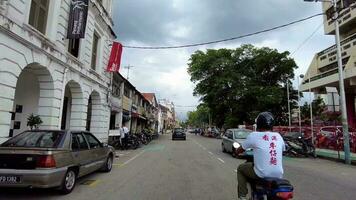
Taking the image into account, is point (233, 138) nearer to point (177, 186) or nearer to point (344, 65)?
point (177, 186)

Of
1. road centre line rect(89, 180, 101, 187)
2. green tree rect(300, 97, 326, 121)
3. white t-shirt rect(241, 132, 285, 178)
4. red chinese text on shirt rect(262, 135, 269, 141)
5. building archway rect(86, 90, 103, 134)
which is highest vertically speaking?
green tree rect(300, 97, 326, 121)

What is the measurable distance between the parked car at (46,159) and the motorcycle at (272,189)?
4346 millimetres

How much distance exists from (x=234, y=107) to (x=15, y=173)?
42374 millimetres

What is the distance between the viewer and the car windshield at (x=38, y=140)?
7607 millimetres

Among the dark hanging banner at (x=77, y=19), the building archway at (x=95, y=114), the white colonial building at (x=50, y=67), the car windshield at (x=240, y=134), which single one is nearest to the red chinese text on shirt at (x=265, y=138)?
the white colonial building at (x=50, y=67)

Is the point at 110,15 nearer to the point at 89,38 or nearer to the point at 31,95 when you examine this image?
the point at 89,38

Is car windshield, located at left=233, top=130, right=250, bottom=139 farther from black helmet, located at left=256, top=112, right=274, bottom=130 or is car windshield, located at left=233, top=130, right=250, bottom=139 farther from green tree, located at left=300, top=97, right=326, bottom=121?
green tree, located at left=300, top=97, right=326, bottom=121

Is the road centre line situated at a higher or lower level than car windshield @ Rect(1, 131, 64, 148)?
lower

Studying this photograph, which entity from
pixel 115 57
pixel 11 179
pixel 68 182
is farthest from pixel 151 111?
pixel 11 179

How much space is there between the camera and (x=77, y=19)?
15672mm

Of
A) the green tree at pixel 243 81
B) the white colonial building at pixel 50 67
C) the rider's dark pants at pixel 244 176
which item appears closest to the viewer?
the rider's dark pants at pixel 244 176

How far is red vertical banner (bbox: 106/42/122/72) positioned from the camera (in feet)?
74.2

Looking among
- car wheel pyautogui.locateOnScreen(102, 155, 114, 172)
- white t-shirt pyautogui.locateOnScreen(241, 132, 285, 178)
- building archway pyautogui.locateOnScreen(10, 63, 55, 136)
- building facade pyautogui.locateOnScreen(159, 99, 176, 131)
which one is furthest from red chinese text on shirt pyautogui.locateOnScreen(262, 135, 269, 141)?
building facade pyautogui.locateOnScreen(159, 99, 176, 131)

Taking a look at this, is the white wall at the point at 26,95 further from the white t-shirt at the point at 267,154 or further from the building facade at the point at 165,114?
the building facade at the point at 165,114
